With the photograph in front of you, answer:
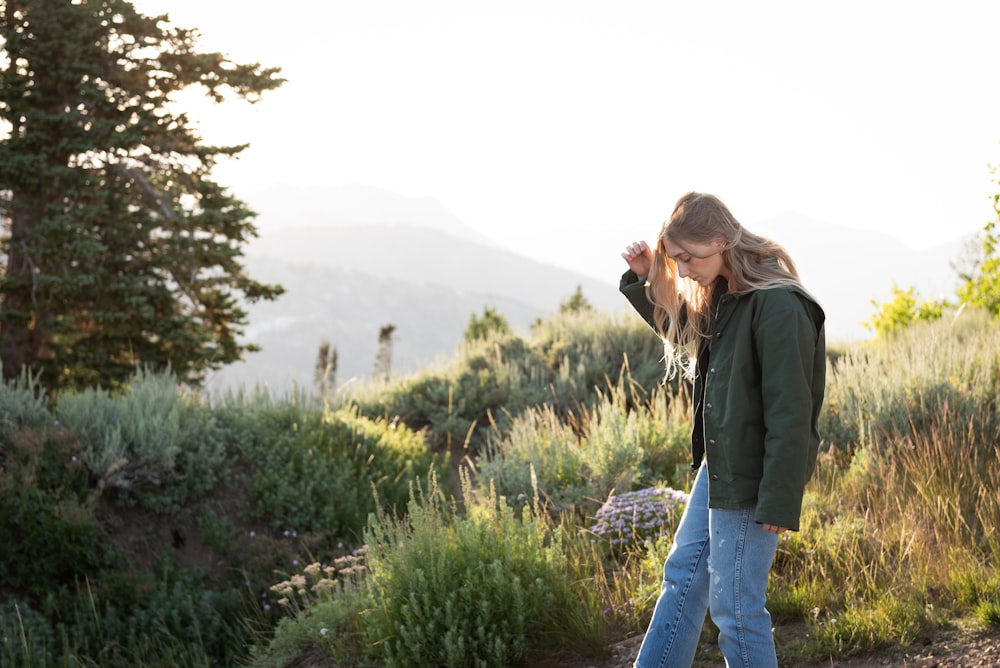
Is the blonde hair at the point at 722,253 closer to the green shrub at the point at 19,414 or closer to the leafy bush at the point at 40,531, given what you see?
the leafy bush at the point at 40,531

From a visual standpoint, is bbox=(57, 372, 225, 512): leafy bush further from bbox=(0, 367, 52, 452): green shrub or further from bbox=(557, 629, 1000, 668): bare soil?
bbox=(557, 629, 1000, 668): bare soil

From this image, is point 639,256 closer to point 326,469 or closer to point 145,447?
point 326,469

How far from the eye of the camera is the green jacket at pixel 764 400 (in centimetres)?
275

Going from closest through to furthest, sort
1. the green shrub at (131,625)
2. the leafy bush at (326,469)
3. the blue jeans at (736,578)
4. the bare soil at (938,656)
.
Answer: the blue jeans at (736,578) → the bare soil at (938,656) → the green shrub at (131,625) → the leafy bush at (326,469)

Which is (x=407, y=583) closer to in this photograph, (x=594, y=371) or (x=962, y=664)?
(x=962, y=664)

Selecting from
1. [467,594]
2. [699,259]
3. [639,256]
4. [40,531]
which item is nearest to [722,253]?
[699,259]

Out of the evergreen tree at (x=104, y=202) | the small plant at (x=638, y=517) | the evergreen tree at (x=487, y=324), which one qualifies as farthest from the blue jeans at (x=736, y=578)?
the evergreen tree at (x=487, y=324)

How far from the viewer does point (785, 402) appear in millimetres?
2766

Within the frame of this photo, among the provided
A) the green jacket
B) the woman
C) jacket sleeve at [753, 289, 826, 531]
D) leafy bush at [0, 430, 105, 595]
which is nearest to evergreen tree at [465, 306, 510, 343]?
leafy bush at [0, 430, 105, 595]

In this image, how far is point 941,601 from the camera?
4.31m

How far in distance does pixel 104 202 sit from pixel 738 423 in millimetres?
10466

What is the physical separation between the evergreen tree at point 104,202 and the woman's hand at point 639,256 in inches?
331

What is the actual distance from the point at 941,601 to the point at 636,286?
7.63 feet

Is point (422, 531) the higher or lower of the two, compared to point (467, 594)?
higher
